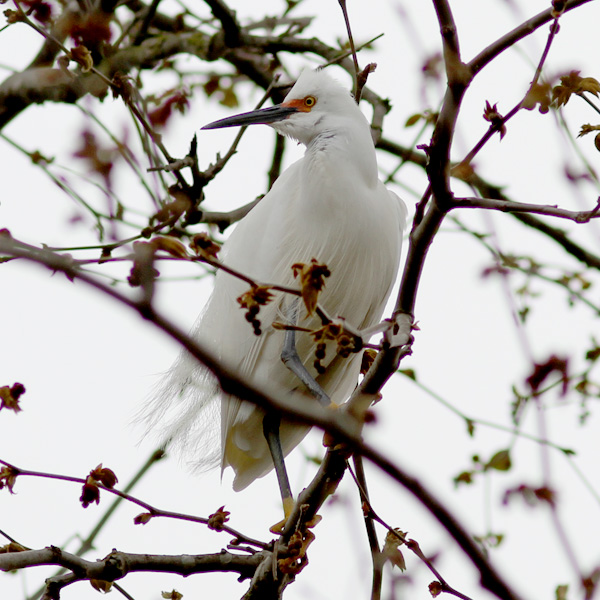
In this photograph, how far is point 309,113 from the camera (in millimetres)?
3809

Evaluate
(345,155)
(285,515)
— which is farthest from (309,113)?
(285,515)

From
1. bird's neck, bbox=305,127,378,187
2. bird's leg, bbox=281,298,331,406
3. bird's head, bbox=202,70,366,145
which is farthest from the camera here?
bird's head, bbox=202,70,366,145

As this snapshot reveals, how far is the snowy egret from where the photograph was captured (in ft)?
12.0

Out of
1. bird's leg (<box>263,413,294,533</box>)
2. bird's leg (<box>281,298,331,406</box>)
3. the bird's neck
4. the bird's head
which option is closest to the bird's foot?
bird's leg (<box>263,413,294,533</box>)

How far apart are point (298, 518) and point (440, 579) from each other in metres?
0.60

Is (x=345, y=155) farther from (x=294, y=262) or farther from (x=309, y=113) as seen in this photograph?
(x=294, y=262)

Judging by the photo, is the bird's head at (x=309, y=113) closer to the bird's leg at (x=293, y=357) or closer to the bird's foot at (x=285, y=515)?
the bird's leg at (x=293, y=357)

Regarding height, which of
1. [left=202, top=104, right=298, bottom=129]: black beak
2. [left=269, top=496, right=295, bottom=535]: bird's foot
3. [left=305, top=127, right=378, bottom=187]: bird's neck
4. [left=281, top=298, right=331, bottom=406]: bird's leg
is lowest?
[left=269, top=496, right=295, bottom=535]: bird's foot

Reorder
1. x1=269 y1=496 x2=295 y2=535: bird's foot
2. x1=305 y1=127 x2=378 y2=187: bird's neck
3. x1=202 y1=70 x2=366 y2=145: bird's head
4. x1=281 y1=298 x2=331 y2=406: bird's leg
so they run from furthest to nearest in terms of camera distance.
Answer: x1=202 y1=70 x2=366 y2=145: bird's head
x1=305 y1=127 x2=378 y2=187: bird's neck
x1=281 y1=298 x2=331 y2=406: bird's leg
x1=269 y1=496 x2=295 y2=535: bird's foot

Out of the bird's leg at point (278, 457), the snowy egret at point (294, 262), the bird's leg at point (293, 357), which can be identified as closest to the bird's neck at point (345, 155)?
the snowy egret at point (294, 262)

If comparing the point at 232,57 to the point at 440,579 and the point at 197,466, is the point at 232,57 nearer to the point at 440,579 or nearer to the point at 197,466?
the point at 197,466

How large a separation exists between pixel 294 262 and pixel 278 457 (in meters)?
0.88

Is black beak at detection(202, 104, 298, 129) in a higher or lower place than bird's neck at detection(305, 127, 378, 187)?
higher

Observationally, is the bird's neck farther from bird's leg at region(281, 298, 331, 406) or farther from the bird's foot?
the bird's foot
